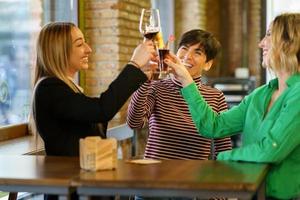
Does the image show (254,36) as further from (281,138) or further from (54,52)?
(281,138)

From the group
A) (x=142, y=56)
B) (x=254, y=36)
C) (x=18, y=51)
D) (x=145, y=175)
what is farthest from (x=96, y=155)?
(x=254, y=36)

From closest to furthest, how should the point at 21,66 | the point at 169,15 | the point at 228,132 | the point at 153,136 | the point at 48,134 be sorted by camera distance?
1. the point at 48,134
2. the point at 228,132
3. the point at 153,136
4. the point at 21,66
5. the point at 169,15

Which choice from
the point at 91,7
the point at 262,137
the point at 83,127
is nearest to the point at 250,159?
the point at 262,137

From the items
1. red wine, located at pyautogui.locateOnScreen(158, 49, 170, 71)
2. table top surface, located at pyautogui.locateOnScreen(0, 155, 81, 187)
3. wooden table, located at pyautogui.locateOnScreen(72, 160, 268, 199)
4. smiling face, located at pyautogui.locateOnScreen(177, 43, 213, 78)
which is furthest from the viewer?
smiling face, located at pyautogui.locateOnScreen(177, 43, 213, 78)

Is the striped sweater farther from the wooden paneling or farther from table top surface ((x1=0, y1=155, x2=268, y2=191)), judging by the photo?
the wooden paneling

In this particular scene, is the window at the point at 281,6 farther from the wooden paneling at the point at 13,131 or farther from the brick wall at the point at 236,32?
the wooden paneling at the point at 13,131

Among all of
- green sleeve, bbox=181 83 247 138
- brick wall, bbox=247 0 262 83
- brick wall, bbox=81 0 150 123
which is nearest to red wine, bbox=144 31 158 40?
green sleeve, bbox=181 83 247 138

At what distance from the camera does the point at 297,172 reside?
2.05 meters

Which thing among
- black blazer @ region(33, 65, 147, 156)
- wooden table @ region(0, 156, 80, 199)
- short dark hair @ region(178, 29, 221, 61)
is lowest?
wooden table @ region(0, 156, 80, 199)

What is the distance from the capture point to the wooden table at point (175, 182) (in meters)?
1.67

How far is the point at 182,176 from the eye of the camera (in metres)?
1.80

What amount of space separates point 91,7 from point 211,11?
3.69 metres

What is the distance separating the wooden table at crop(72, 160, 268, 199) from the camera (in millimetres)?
1673

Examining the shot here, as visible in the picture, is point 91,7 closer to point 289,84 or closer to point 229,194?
point 289,84
